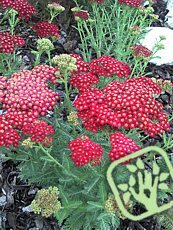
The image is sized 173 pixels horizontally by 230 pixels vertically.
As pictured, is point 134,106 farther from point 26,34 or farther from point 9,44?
point 26,34

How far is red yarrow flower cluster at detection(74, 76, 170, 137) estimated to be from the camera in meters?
2.07

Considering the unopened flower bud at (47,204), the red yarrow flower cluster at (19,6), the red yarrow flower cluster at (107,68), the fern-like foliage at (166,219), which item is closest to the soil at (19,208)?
the fern-like foliage at (166,219)

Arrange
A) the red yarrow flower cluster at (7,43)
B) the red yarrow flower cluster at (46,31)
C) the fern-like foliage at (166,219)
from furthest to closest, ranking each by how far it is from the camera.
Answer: the red yarrow flower cluster at (46,31) → the red yarrow flower cluster at (7,43) → the fern-like foliage at (166,219)

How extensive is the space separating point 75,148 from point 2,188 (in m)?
1.14

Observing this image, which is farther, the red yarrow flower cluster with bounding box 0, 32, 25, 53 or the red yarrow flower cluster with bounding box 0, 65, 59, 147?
the red yarrow flower cluster with bounding box 0, 32, 25, 53

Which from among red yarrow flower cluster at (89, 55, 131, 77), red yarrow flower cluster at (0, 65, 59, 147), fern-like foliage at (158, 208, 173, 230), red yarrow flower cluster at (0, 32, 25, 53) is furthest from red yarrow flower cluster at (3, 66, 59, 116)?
fern-like foliage at (158, 208, 173, 230)

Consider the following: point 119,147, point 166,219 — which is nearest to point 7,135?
point 119,147

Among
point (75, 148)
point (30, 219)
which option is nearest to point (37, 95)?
point (75, 148)

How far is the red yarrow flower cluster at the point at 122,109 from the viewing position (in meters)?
2.07

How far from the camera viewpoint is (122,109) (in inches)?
83.6

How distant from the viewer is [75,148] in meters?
1.97

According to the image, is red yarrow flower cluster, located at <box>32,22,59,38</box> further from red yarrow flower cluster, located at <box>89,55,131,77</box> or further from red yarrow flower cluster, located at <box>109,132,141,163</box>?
red yarrow flower cluster, located at <box>109,132,141,163</box>

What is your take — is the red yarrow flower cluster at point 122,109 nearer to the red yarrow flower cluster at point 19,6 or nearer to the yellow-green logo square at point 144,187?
the yellow-green logo square at point 144,187

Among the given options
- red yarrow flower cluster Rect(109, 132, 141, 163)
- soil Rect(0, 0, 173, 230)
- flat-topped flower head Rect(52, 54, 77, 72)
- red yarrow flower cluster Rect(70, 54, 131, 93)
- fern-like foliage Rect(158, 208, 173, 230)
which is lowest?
soil Rect(0, 0, 173, 230)
